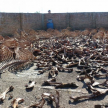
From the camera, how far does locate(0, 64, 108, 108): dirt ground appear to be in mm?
3600

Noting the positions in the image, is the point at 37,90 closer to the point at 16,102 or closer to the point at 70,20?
the point at 16,102

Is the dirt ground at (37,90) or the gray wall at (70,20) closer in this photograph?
the dirt ground at (37,90)

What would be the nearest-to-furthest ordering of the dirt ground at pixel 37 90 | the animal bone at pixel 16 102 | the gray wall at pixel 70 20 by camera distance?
the animal bone at pixel 16 102
the dirt ground at pixel 37 90
the gray wall at pixel 70 20

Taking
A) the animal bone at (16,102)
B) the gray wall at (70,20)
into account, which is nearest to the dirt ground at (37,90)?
the animal bone at (16,102)

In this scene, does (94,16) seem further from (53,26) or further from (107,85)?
(107,85)

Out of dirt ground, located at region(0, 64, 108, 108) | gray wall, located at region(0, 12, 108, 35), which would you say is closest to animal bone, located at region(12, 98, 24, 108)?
dirt ground, located at region(0, 64, 108, 108)

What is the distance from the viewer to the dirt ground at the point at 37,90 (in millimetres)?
3600

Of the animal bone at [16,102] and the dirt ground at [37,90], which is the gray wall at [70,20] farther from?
the animal bone at [16,102]

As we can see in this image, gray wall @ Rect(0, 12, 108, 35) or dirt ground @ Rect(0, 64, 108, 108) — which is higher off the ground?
gray wall @ Rect(0, 12, 108, 35)

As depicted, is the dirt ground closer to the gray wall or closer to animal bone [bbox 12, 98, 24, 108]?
animal bone [bbox 12, 98, 24, 108]

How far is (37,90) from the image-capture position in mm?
4348

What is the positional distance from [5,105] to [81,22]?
2028cm

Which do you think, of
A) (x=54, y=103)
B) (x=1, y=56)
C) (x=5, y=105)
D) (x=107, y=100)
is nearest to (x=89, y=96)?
(x=107, y=100)

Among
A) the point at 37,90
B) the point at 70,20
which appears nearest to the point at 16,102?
the point at 37,90
